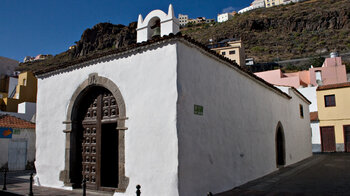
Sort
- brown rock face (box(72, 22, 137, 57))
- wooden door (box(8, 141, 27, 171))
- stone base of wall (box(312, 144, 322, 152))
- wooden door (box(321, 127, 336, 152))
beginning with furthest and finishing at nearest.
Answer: brown rock face (box(72, 22, 137, 57)) < stone base of wall (box(312, 144, 322, 152)) < wooden door (box(321, 127, 336, 152)) < wooden door (box(8, 141, 27, 171))

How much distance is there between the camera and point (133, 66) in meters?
6.78

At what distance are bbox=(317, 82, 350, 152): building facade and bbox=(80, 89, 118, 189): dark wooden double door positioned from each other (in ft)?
64.9

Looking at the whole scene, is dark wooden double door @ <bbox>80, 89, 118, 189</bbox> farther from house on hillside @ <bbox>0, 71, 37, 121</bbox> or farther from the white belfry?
Answer: house on hillside @ <bbox>0, 71, 37, 121</bbox>

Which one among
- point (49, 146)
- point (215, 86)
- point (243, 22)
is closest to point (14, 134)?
point (49, 146)

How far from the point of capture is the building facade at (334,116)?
21.5 m

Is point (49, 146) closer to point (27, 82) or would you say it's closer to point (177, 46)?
point (177, 46)

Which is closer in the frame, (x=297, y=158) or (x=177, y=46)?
(x=177, y=46)

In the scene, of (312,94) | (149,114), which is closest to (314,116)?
(312,94)

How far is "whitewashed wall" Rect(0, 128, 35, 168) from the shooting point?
45.8ft

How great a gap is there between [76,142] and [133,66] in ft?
10.4

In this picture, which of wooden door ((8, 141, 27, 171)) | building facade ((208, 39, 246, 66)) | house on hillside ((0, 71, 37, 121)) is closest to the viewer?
wooden door ((8, 141, 27, 171))

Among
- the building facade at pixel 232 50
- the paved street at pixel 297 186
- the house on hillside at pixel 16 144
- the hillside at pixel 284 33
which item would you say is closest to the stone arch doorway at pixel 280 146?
the paved street at pixel 297 186

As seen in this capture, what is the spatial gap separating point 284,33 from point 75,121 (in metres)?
63.9

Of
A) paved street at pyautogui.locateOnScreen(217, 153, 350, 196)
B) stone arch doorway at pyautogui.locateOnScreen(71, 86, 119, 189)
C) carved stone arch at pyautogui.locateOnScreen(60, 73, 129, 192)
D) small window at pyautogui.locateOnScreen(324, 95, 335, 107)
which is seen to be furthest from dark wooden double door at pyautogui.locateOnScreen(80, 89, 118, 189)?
small window at pyautogui.locateOnScreen(324, 95, 335, 107)
